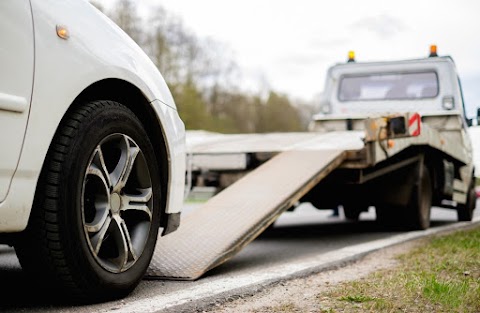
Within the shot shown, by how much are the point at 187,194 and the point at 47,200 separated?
4290 mm

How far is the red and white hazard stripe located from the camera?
6876mm

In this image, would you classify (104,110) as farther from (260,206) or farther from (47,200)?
(260,206)

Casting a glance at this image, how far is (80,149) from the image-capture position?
306 centimetres

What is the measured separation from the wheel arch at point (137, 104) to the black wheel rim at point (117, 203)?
22 centimetres

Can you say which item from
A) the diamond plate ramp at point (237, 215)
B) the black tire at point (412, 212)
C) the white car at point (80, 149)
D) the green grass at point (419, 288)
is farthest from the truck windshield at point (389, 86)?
the white car at point (80, 149)

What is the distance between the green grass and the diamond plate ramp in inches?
35.6

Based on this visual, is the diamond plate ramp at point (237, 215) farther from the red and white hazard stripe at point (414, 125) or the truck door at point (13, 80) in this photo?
the truck door at point (13, 80)

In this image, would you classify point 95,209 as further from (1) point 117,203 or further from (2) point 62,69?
(2) point 62,69

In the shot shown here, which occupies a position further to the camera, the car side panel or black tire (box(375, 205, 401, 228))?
black tire (box(375, 205, 401, 228))

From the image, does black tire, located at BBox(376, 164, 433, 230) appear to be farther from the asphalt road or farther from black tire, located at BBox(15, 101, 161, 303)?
black tire, located at BBox(15, 101, 161, 303)

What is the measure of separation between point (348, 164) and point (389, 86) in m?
3.89

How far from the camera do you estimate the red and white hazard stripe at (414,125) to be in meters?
6.88

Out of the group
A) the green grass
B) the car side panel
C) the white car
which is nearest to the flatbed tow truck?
the white car

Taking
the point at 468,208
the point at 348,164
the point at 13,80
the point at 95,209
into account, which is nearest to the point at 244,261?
the point at 348,164
